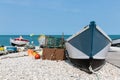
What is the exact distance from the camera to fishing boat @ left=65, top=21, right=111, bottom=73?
17.0 metres

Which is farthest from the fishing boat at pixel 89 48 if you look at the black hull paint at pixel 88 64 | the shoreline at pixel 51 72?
the shoreline at pixel 51 72

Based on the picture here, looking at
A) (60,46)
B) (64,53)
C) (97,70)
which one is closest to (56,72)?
(97,70)

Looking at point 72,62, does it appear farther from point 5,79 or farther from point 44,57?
point 5,79

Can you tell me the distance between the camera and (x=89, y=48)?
17031mm

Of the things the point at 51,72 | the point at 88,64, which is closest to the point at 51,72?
the point at 51,72

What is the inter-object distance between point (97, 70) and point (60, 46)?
18.2 ft

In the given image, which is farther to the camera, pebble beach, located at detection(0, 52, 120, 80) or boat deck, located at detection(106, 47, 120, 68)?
boat deck, located at detection(106, 47, 120, 68)

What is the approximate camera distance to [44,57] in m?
20.9

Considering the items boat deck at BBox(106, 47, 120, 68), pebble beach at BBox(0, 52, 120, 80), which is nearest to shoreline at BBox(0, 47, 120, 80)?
pebble beach at BBox(0, 52, 120, 80)

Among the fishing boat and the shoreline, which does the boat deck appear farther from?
the fishing boat

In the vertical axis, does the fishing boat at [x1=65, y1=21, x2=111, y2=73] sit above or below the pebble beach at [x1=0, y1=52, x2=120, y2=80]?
above

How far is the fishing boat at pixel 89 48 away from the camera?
17000 millimetres

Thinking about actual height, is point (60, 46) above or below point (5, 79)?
above

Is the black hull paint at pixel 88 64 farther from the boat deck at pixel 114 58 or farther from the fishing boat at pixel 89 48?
the boat deck at pixel 114 58
